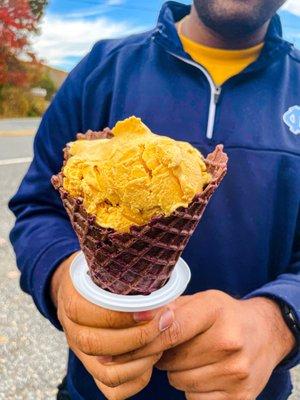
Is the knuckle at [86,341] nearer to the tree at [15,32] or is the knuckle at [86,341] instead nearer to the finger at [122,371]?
the finger at [122,371]

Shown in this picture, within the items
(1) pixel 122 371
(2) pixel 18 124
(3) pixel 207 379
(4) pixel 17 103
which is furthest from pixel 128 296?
(4) pixel 17 103

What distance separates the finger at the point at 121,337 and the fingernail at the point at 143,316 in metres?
0.01

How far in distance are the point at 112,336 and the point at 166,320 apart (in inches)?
4.9

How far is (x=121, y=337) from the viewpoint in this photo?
104 cm

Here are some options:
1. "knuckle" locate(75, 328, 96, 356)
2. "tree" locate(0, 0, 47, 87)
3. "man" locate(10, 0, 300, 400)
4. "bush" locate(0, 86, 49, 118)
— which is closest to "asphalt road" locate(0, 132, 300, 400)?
"man" locate(10, 0, 300, 400)

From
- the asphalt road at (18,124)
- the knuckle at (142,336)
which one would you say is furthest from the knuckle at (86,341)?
A: the asphalt road at (18,124)

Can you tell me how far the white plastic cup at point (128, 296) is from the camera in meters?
1.03

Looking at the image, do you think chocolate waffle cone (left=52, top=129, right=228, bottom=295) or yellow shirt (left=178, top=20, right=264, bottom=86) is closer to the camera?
chocolate waffle cone (left=52, top=129, right=228, bottom=295)

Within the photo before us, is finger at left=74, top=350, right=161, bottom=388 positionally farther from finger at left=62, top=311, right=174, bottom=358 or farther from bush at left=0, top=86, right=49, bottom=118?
bush at left=0, top=86, right=49, bottom=118

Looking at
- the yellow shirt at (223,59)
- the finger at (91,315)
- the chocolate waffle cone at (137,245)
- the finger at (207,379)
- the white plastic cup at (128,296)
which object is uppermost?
the yellow shirt at (223,59)

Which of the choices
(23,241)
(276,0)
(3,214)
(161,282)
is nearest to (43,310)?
(23,241)

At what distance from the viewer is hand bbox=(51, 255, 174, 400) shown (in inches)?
40.9

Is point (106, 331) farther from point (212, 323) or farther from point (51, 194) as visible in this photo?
point (51, 194)

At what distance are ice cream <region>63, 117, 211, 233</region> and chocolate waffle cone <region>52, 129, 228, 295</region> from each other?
2cm
